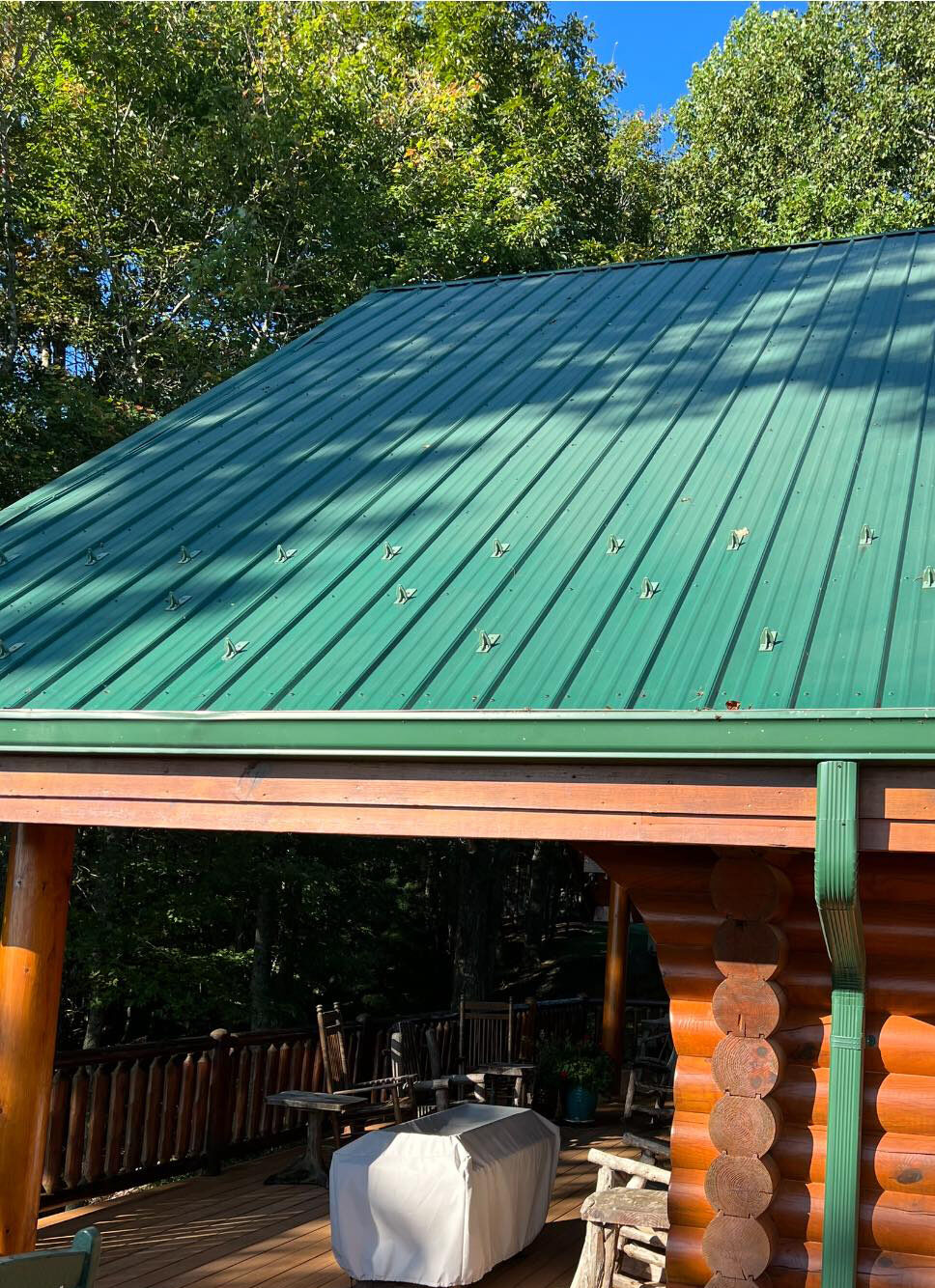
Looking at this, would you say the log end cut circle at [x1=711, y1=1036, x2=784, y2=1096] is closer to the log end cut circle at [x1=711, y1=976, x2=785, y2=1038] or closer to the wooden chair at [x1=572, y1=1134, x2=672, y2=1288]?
the log end cut circle at [x1=711, y1=976, x2=785, y2=1038]

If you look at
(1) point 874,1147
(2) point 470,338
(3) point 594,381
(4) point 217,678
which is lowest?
(1) point 874,1147

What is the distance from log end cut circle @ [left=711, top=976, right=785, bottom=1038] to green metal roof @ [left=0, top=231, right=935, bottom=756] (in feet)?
3.11

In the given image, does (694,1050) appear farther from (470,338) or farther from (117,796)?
(470,338)

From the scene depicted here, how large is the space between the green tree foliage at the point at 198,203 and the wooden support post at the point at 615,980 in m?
7.59

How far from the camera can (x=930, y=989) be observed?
3.91m

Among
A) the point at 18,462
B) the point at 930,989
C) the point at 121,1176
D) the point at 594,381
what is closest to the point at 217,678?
the point at 930,989

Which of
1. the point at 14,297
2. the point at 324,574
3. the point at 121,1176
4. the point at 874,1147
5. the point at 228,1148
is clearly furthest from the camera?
the point at 14,297

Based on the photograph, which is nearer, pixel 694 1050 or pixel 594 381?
pixel 694 1050

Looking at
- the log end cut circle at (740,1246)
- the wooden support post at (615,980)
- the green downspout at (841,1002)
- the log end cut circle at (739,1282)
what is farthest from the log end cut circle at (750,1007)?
the wooden support post at (615,980)

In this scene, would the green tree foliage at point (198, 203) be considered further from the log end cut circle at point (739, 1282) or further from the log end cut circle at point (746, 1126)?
the log end cut circle at point (739, 1282)

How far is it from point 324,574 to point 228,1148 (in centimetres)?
552

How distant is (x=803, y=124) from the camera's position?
24641mm

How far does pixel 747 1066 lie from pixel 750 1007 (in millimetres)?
185

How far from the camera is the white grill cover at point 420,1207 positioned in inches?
234
